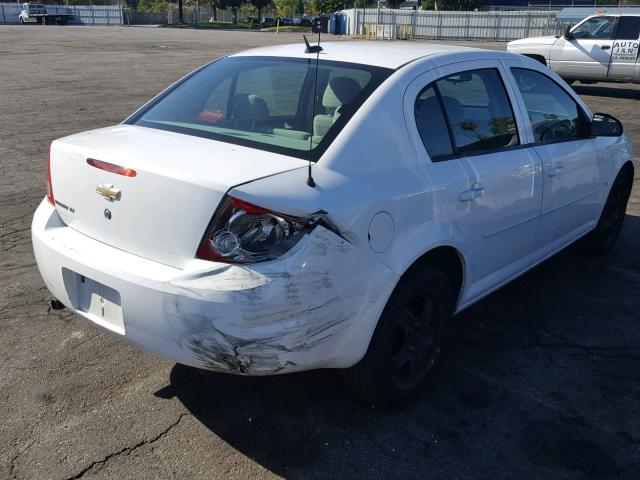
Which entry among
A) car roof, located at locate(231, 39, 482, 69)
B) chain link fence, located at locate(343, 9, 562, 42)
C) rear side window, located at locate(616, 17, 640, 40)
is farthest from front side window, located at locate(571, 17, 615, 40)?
chain link fence, located at locate(343, 9, 562, 42)

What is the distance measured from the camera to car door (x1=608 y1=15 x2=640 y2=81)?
15.5 m

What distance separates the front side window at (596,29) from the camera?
1600 centimetres

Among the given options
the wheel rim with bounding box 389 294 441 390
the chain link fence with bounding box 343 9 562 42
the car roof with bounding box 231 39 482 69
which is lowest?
the wheel rim with bounding box 389 294 441 390

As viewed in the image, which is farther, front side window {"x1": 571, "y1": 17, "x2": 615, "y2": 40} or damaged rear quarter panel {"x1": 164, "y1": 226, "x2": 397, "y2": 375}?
front side window {"x1": 571, "y1": 17, "x2": 615, "y2": 40}

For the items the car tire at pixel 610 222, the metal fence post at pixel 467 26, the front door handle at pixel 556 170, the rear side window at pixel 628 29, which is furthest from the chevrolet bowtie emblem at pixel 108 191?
the metal fence post at pixel 467 26

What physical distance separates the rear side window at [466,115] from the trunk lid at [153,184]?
834 millimetres

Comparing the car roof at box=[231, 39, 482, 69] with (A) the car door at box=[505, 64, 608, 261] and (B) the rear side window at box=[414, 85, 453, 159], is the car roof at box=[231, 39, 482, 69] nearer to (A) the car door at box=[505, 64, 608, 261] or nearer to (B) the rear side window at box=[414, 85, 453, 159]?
(B) the rear side window at box=[414, 85, 453, 159]

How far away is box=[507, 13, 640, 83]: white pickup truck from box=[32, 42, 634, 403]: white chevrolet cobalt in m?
13.4

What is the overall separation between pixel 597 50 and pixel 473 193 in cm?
1460

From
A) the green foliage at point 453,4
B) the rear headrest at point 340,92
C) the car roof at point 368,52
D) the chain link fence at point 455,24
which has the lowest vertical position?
the rear headrest at point 340,92

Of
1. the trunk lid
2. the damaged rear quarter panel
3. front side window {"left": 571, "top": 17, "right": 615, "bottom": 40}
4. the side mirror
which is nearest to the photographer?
the damaged rear quarter panel

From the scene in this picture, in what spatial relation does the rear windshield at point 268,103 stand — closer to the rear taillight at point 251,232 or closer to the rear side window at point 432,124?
the rear side window at point 432,124

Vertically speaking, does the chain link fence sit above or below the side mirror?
above

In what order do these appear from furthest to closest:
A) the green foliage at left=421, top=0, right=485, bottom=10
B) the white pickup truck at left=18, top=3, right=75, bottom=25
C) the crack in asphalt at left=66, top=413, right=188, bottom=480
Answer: the green foliage at left=421, top=0, right=485, bottom=10, the white pickup truck at left=18, top=3, right=75, bottom=25, the crack in asphalt at left=66, top=413, right=188, bottom=480
